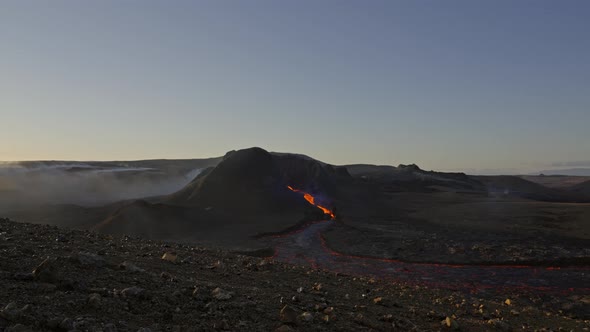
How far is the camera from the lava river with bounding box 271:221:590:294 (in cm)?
2006

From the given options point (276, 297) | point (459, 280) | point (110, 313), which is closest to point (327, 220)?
point (459, 280)

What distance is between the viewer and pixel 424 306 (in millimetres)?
10469

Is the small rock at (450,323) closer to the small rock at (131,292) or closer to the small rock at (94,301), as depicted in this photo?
the small rock at (131,292)

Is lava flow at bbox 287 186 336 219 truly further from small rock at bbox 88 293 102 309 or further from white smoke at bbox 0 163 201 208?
small rock at bbox 88 293 102 309

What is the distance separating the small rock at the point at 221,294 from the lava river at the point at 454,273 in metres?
15.0

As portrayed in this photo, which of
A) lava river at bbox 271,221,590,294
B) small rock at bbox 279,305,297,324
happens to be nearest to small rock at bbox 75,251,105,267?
small rock at bbox 279,305,297,324

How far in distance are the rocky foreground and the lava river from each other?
362 inches

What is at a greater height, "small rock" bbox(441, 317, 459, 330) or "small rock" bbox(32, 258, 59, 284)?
"small rock" bbox(32, 258, 59, 284)

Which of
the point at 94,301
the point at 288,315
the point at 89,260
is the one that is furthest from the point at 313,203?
the point at 94,301

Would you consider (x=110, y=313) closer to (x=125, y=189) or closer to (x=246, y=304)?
→ (x=246, y=304)

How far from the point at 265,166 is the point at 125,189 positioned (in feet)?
122

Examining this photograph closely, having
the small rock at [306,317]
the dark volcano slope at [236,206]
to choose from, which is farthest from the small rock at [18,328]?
the dark volcano slope at [236,206]

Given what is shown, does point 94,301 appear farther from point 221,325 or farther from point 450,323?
point 450,323

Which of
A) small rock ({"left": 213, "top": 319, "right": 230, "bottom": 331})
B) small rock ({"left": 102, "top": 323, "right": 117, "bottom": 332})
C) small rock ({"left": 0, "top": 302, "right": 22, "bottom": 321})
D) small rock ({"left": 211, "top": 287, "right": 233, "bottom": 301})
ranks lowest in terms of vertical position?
small rock ({"left": 213, "top": 319, "right": 230, "bottom": 331})
